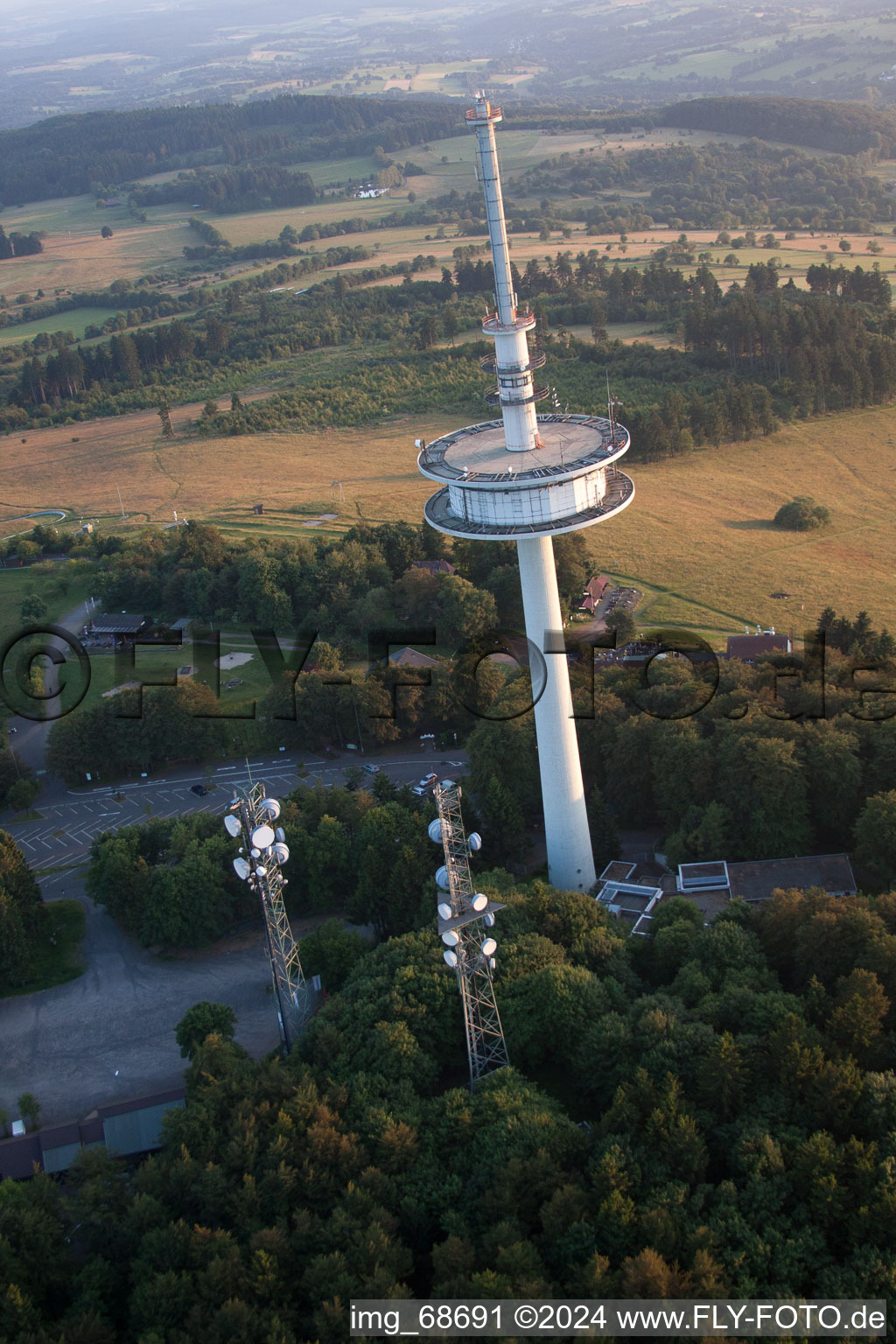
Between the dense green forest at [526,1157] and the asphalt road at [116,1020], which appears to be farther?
the asphalt road at [116,1020]

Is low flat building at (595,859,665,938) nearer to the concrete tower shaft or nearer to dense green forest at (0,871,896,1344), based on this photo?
dense green forest at (0,871,896,1344)

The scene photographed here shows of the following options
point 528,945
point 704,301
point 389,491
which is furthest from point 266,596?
point 704,301

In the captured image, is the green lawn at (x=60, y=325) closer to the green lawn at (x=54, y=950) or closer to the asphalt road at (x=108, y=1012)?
the asphalt road at (x=108, y=1012)

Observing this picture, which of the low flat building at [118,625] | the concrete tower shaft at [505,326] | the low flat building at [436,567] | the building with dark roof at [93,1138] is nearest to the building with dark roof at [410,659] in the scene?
the low flat building at [436,567]

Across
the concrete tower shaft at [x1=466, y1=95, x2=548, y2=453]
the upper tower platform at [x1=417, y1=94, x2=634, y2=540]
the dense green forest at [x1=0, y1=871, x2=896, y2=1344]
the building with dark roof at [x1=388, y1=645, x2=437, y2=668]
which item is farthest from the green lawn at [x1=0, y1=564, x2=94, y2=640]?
the dense green forest at [x1=0, y1=871, x2=896, y2=1344]

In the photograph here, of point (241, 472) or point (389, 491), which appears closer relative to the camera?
point (389, 491)

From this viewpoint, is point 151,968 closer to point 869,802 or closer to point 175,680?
point 175,680

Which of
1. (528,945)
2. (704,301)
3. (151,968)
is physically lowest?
(151,968)

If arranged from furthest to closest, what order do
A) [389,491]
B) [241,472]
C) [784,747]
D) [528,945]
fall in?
[241,472], [389,491], [784,747], [528,945]
